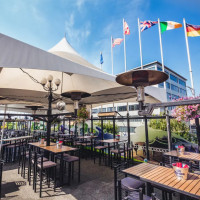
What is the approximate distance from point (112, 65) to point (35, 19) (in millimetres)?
9077

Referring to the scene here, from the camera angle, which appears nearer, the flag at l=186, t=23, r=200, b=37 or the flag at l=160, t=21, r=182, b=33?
the flag at l=186, t=23, r=200, b=37

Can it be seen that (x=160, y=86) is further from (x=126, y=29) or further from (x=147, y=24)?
(x=147, y=24)

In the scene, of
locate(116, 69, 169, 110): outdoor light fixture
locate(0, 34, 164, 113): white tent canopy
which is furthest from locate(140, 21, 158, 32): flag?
locate(116, 69, 169, 110): outdoor light fixture

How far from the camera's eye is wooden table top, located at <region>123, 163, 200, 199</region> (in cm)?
171

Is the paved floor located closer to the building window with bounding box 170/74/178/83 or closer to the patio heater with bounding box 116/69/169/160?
the patio heater with bounding box 116/69/169/160

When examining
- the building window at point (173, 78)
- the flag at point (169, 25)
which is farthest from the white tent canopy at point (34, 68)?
the building window at point (173, 78)

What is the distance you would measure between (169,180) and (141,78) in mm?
1727

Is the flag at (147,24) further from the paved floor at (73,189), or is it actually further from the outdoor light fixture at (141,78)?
the outdoor light fixture at (141,78)

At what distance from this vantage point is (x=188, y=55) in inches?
347

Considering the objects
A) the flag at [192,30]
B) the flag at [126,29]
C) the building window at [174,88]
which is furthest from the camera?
the building window at [174,88]

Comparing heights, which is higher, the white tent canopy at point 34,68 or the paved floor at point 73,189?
the white tent canopy at point 34,68

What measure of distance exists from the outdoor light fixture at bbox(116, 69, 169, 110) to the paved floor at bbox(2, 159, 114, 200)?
2.96m

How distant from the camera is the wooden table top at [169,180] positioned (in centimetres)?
171

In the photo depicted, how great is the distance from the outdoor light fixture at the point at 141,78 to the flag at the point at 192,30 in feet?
32.0
